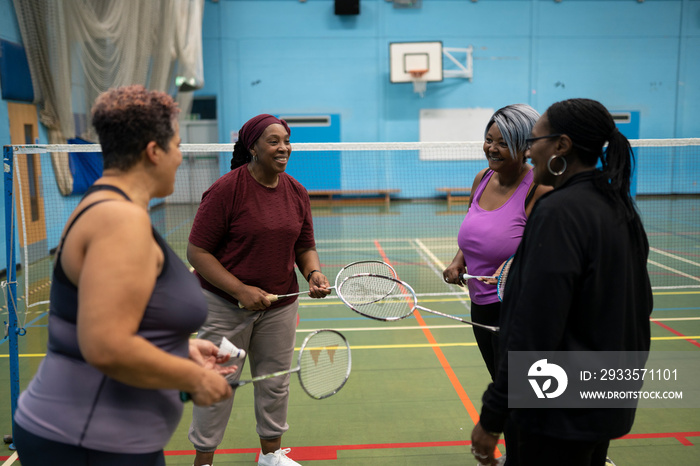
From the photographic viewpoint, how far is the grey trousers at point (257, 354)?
3.31 metres

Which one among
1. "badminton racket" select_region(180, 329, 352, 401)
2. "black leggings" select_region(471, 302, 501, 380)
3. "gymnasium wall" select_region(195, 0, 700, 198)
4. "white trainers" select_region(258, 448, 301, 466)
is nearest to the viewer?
"badminton racket" select_region(180, 329, 352, 401)

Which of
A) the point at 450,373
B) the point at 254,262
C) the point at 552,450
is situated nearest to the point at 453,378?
the point at 450,373

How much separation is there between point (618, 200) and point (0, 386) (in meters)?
5.39

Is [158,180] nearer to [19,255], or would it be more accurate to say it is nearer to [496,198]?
[496,198]

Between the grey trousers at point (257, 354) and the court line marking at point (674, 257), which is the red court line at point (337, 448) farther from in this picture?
the court line marking at point (674, 257)

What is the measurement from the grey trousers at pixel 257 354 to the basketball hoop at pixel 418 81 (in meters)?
15.6

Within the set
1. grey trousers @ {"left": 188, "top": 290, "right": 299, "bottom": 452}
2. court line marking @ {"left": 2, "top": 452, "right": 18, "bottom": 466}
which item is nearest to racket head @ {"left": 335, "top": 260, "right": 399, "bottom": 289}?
grey trousers @ {"left": 188, "top": 290, "right": 299, "bottom": 452}

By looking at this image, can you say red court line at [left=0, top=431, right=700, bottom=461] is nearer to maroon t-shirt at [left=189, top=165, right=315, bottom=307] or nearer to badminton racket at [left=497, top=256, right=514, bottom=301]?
maroon t-shirt at [left=189, top=165, right=315, bottom=307]

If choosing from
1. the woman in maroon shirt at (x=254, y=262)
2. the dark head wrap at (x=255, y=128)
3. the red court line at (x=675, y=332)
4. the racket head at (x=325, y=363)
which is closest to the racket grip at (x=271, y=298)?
the woman in maroon shirt at (x=254, y=262)

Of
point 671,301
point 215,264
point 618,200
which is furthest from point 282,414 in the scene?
point 671,301

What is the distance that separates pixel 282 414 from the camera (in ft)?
11.6

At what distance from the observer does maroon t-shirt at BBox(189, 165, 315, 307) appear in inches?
125

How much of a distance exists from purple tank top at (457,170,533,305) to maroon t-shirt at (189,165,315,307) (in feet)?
3.35

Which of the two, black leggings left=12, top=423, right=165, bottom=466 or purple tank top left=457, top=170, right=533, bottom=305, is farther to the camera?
purple tank top left=457, top=170, right=533, bottom=305
